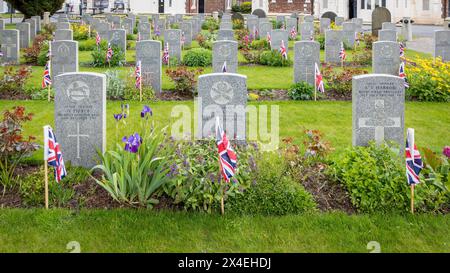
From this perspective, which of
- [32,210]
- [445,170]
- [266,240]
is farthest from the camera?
[445,170]

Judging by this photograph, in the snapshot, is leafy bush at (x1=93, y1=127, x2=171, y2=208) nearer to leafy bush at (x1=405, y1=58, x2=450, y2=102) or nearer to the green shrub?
the green shrub

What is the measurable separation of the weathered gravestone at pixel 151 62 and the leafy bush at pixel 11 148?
19.8ft

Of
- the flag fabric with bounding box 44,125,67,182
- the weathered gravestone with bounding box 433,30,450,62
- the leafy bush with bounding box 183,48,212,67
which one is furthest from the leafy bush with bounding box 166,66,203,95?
the weathered gravestone with bounding box 433,30,450,62

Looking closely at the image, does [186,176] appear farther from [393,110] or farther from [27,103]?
[27,103]

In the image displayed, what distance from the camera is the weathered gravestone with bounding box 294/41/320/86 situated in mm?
13492

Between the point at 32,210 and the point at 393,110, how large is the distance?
15.1 feet

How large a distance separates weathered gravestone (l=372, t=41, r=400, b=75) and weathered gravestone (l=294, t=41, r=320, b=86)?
158 cm

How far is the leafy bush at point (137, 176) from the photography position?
20.2 feet

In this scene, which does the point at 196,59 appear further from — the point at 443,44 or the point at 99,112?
the point at 99,112

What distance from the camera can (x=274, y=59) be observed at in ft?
60.1

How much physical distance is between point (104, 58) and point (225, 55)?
17.5 feet

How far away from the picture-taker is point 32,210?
6055 mm
